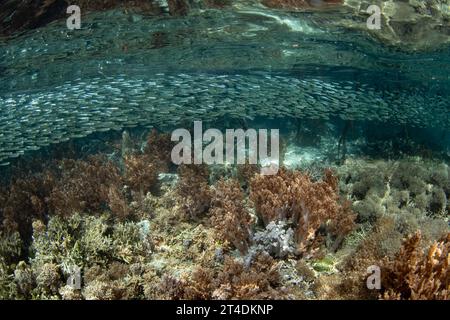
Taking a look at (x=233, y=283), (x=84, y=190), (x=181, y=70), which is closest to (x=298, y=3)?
(x=84, y=190)

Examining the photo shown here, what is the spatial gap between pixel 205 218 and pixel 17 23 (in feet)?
32.9

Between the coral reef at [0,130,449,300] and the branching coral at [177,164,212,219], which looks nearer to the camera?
the coral reef at [0,130,449,300]

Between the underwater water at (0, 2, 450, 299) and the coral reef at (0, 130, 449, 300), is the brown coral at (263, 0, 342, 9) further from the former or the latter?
the coral reef at (0, 130, 449, 300)

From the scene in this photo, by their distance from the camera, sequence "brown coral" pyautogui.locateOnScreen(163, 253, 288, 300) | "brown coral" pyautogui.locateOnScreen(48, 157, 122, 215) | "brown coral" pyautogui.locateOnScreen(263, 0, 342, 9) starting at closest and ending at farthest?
"brown coral" pyautogui.locateOnScreen(163, 253, 288, 300)
"brown coral" pyautogui.locateOnScreen(48, 157, 122, 215)
"brown coral" pyautogui.locateOnScreen(263, 0, 342, 9)

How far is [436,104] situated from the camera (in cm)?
3169

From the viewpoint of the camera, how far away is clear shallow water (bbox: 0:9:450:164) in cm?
1507

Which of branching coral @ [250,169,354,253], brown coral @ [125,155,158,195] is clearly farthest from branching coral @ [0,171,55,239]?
branching coral @ [250,169,354,253]

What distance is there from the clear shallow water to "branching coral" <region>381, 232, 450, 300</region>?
11.6 meters

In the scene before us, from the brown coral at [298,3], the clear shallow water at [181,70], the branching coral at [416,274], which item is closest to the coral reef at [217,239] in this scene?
the branching coral at [416,274]

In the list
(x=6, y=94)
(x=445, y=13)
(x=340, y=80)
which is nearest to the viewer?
(x=445, y=13)

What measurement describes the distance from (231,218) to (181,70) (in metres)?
16.8

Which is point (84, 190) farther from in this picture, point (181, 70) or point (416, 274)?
point (181, 70)
